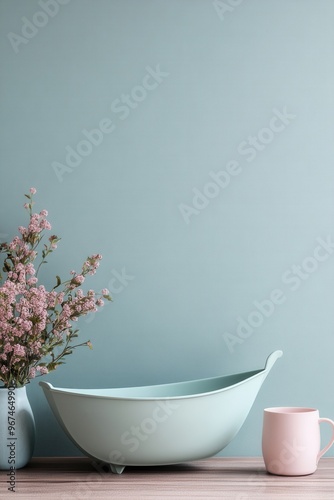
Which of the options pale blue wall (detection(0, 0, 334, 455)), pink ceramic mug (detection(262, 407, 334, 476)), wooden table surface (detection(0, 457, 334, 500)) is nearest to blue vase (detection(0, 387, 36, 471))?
wooden table surface (detection(0, 457, 334, 500))

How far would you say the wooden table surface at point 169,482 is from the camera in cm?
109

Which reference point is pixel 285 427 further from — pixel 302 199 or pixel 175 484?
pixel 302 199

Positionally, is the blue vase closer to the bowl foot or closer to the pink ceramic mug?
the bowl foot

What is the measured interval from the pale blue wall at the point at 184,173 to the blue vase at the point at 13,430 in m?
0.16

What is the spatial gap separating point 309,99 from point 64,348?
0.74 meters

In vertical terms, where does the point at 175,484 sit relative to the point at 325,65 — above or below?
below

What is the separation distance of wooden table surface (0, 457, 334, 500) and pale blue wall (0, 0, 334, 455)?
18cm

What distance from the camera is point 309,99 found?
147cm

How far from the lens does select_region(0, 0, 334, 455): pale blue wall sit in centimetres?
143

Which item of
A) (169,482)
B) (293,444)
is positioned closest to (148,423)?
(169,482)

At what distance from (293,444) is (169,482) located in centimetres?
23

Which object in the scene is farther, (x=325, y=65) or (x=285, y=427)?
(x=325, y=65)

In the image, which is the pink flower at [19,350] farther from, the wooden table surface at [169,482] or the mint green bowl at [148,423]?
the wooden table surface at [169,482]

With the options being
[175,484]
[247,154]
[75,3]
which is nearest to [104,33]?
[75,3]
